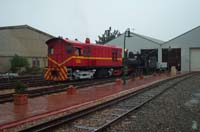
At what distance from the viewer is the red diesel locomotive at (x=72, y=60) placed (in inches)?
856

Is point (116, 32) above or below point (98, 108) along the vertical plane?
above

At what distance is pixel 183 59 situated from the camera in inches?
1986

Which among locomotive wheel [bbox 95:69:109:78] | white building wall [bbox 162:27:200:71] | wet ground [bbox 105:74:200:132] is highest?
white building wall [bbox 162:27:200:71]

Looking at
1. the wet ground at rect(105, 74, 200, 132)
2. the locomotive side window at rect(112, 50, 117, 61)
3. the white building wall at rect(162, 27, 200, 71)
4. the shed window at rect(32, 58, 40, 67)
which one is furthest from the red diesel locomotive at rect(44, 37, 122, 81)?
the white building wall at rect(162, 27, 200, 71)

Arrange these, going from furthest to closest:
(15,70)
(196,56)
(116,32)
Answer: (116,32) → (196,56) → (15,70)

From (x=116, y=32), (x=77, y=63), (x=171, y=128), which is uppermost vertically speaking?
(x=116, y=32)

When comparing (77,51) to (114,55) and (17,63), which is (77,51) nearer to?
(114,55)

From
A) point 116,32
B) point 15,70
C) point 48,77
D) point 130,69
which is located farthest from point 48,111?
point 116,32

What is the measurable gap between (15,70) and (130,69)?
46.4ft

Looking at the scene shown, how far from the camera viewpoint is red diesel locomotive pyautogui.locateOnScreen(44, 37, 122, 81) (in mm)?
21750

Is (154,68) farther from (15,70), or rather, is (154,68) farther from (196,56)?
(15,70)

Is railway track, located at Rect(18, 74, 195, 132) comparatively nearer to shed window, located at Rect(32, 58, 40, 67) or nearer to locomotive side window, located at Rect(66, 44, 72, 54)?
locomotive side window, located at Rect(66, 44, 72, 54)

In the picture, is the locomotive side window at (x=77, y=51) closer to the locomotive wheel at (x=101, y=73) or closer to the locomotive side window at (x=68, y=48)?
the locomotive side window at (x=68, y=48)

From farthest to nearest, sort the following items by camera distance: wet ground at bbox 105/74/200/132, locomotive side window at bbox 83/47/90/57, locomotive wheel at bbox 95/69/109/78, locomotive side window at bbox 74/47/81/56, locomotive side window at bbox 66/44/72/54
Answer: locomotive wheel at bbox 95/69/109/78
locomotive side window at bbox 83/47/90/57
locomotive side window at bbox 74/47/81/56
locomotive side window at bbox 66/44/72/54
wet ground at bbox 105/74/200/132
